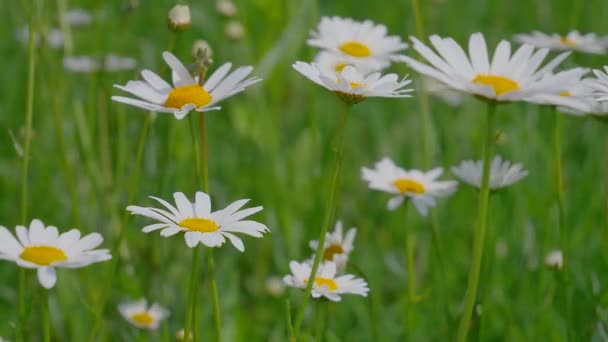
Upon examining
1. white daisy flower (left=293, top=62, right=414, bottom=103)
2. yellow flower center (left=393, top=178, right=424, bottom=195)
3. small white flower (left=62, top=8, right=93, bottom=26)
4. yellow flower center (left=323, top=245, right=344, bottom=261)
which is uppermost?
small white flower (left=62, top=8, right=93, bottom=26)

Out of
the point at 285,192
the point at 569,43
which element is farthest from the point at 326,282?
the point at 285,192

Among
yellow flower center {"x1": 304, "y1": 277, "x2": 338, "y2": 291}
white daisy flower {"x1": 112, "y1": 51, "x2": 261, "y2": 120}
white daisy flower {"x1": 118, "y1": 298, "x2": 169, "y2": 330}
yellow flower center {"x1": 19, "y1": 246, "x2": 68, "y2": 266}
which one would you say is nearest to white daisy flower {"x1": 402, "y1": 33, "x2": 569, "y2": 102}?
white daisy flower {"x1": 112, "y1": 51, "x2": 261, "y2": 120}

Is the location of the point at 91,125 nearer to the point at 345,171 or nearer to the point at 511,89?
the point at 345,171

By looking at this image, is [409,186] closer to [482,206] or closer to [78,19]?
[482,206]

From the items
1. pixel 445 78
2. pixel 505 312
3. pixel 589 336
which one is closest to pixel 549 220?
pixel 505 312

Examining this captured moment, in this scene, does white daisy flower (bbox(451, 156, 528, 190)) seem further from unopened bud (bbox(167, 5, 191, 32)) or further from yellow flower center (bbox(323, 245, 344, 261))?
unopened bud (bbox(167, 5, 191, 32))

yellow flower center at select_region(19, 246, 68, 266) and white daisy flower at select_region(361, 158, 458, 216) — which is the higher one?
white daisy flower at select_region(361, 158, 458, 216)
